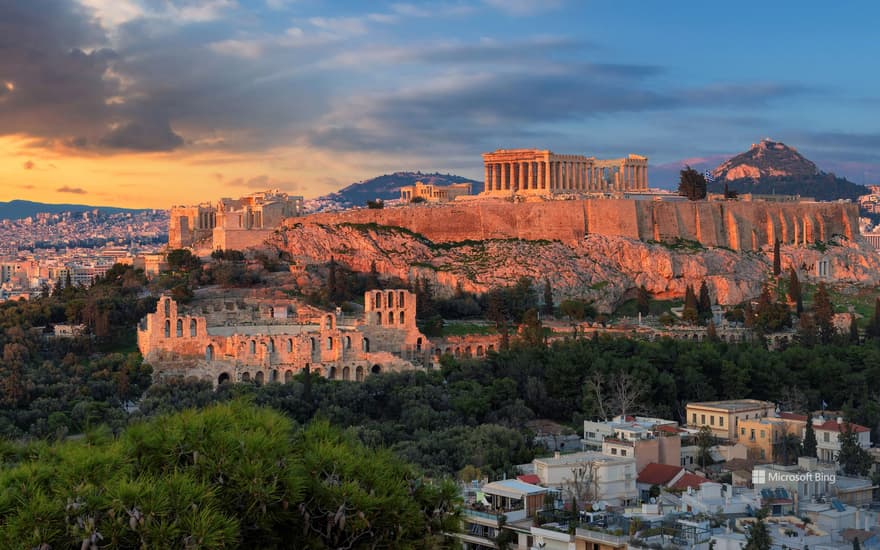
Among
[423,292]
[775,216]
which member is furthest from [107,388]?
[775,216]

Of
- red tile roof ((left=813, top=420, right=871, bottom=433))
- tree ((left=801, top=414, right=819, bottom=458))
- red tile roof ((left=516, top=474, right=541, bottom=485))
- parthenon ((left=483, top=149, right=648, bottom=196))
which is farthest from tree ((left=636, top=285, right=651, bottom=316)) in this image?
red tile roof ((left=516, top=474, right=541, bottom=485))

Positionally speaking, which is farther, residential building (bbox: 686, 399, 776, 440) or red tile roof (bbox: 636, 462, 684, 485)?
residential building (bbox: 686, 399, 776, 440)

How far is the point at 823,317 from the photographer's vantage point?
6262 cm

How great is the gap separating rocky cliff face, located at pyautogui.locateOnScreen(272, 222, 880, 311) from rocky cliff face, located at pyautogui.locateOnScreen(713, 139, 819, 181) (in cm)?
10518

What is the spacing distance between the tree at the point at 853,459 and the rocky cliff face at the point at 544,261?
105 feet

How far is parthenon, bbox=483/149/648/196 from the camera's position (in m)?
87.1

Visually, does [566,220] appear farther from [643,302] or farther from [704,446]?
[704,446]

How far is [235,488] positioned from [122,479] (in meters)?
1.30

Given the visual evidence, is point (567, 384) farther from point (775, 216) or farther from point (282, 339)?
point (775, 216)

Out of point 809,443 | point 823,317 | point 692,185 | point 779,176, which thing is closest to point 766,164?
point 779,176

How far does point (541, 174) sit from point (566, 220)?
9033 mm

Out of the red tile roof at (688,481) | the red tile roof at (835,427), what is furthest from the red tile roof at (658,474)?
the red tile roof at (835,427)

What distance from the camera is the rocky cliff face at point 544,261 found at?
71688 millimetres

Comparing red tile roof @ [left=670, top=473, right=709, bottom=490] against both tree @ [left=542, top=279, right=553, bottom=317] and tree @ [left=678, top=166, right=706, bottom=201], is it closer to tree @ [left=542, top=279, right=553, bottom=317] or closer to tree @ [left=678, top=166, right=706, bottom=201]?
tree @ [left=542, top=279, right=553, bottom=317]
